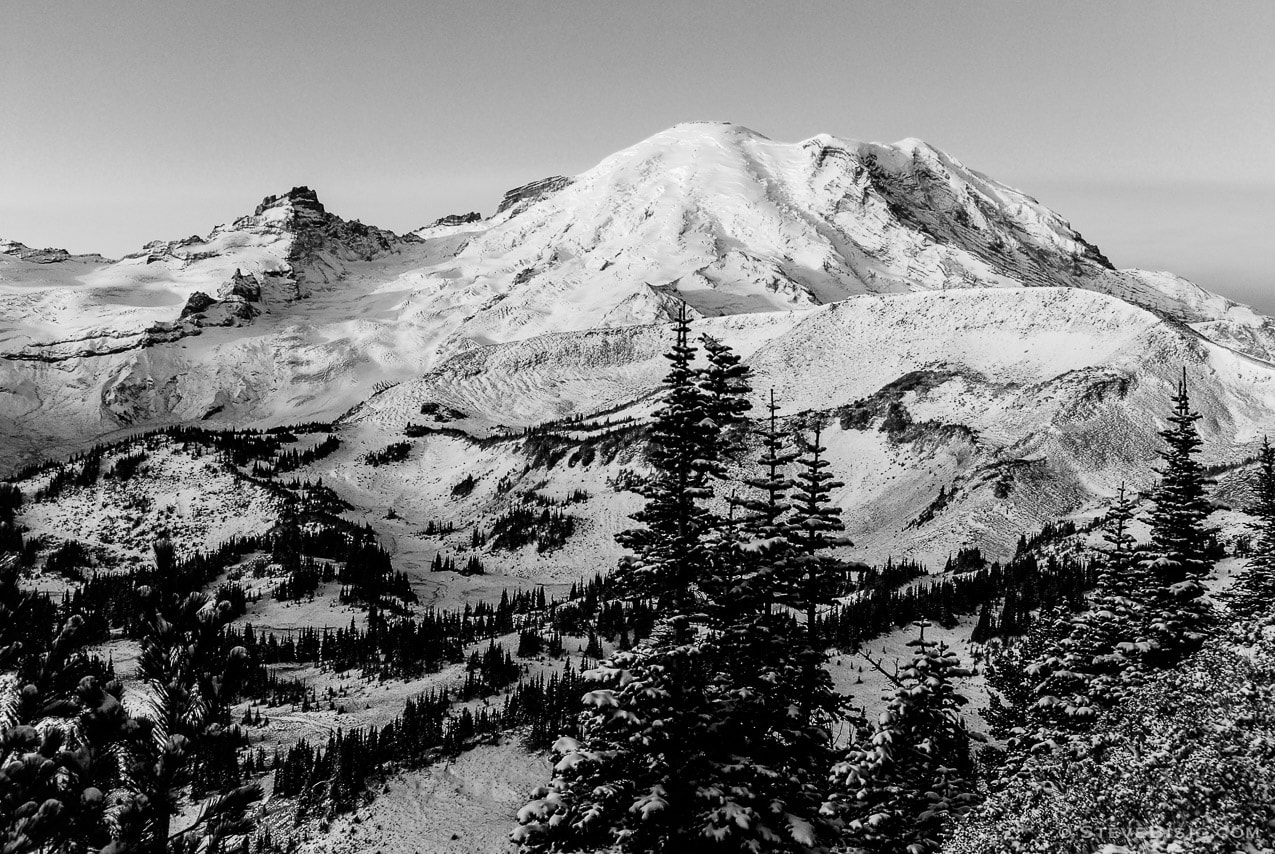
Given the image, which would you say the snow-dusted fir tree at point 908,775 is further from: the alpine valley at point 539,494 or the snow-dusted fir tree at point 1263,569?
the snow-dusted fir tree at point 1263,569

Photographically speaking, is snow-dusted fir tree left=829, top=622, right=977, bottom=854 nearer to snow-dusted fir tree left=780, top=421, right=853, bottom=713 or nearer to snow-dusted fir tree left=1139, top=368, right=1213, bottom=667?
snow-dusted fir tree left=780, top=421, right=853, bottom=713

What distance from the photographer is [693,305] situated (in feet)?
572

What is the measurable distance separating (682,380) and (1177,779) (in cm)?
1174

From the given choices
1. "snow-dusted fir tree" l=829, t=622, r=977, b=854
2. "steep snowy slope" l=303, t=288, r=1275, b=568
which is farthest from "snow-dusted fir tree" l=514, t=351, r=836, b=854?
"steep snowy slope" l=303, t=288, r=1275, b=568

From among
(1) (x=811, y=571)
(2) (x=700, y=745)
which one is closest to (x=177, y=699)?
(2) (x=700, y=745)

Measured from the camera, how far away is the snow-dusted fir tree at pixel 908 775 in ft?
60.8

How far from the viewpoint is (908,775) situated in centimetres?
2017

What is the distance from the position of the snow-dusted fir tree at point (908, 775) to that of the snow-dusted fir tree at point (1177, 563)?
8.04 m

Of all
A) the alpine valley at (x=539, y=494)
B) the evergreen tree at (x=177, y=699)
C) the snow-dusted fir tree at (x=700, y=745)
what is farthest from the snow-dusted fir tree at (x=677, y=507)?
the alpine valley at (x=539, y=494)

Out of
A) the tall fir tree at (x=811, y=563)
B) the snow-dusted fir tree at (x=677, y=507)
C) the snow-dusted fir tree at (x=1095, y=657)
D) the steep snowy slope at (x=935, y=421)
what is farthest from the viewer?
the steep snowy slope at (x=935, y=421)

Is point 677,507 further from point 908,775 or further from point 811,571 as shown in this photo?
point 908,775

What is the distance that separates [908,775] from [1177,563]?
13.9 m

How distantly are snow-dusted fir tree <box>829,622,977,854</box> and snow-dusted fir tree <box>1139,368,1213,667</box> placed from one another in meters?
8.04

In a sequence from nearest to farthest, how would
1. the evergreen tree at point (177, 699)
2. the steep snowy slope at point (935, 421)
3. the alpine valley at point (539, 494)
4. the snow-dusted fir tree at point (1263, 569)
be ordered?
the evergreen tree at point (177, 699)
the snow-dusted fir tree at point (1263, 569)
the alpine valley at point (539, 494)
the steep snowy slope at point (935, 421)
